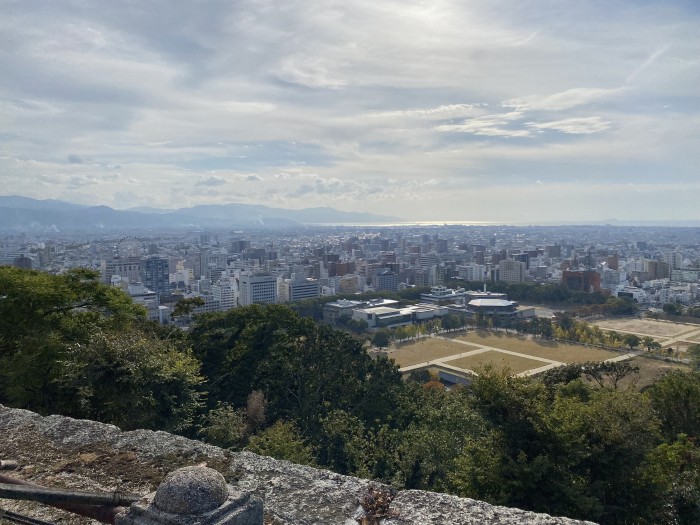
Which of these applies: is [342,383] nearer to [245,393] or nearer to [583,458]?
[245,393]

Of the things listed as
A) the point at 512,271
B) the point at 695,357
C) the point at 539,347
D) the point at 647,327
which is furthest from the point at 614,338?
the point at 512,271

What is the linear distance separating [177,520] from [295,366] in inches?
421

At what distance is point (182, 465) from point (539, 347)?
35.5m

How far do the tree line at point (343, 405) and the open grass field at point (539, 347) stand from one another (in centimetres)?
2107

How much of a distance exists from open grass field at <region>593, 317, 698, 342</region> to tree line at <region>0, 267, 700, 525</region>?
→ 33573 mm

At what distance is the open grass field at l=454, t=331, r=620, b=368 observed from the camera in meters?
31.7

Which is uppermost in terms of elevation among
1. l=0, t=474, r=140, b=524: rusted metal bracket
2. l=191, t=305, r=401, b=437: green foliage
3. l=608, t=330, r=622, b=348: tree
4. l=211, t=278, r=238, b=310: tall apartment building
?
l=0, t=474, r=140, b=524: rusted metal bracket

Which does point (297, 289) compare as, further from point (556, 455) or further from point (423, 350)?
point (556, 455)

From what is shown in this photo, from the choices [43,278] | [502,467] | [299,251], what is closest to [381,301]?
[43,278]

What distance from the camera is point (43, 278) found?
29.9ft

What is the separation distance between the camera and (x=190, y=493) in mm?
1645

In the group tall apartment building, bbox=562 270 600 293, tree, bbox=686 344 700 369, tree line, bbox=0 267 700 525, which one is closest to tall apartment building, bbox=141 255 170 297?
tall apartment building, bbox=562 270 600 293

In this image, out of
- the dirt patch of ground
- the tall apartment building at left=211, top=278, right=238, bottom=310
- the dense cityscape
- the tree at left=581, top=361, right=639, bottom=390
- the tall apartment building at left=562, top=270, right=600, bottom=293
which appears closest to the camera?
the tree at left=581, top=361, right=639, bottom=390

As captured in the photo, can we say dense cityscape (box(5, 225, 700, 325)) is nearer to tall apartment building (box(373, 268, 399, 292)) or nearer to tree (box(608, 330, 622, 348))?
tall apartment building (box(373, 268, 399, 292))
